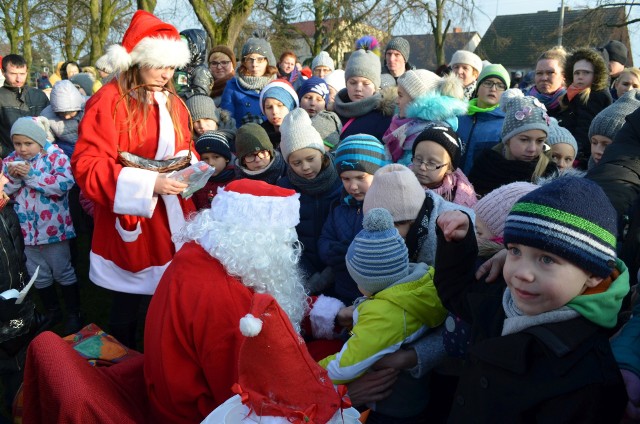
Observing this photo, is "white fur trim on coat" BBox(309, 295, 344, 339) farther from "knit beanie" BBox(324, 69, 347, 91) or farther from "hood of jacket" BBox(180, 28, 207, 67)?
"hood of jacket" BBox(180, 28, 207, 67)

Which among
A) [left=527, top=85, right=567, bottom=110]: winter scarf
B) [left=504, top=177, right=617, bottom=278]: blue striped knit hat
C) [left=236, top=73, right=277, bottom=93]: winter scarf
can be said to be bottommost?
[left=504, top=177, right=617, bottom=278]: blue striped knit hat

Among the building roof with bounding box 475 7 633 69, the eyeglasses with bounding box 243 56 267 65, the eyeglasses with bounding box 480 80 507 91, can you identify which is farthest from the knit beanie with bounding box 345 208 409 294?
the building roof with bounding box 475 7 633 69

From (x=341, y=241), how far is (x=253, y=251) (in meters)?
1.08

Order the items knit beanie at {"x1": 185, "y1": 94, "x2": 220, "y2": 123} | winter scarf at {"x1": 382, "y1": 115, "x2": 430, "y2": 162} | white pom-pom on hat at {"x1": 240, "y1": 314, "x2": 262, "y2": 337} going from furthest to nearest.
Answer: knit beanie at {"x1": 185, "y1": 94, "x2": 220, "y2": 123} < winter scarf at {"x1": 382, "y1": 115, "x2": 430, "y2": 162} < white pom-pom on hat at {"x1": 240, "y1": 314, "x2": 262, "y2": 337}

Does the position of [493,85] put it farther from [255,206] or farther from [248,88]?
[255,206]

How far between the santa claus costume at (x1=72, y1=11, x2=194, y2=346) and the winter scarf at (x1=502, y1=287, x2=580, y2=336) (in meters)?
1.96

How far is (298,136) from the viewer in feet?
11.4

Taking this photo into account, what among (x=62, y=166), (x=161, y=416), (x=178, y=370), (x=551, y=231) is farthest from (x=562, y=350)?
(x=62, y=166)

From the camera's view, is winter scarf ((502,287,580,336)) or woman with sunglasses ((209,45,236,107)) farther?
woman with sunglasses ((209,45,236,107))

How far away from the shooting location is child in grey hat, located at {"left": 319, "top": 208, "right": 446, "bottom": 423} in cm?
204

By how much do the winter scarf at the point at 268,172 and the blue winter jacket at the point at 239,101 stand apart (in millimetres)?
1337

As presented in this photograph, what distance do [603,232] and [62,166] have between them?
170 inches

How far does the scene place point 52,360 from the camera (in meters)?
1.71

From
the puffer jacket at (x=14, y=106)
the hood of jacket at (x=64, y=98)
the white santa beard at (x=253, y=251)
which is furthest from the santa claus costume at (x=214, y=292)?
the puffer jacket at (x=14, y=106)
